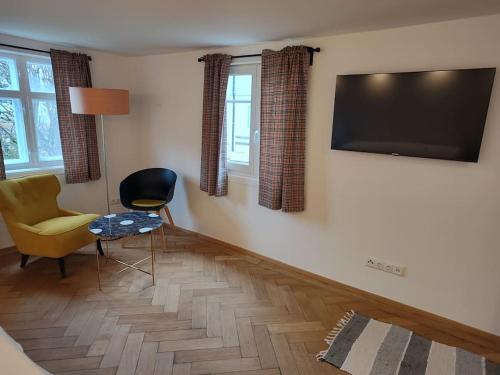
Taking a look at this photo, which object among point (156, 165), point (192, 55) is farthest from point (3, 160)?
point (192, 55)

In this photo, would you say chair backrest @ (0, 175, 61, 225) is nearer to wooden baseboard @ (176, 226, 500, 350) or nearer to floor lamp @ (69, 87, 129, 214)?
floor lamp @ (69, 87, 129, 214)

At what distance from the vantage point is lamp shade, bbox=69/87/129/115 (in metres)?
2.88

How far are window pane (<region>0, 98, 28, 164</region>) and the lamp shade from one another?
2.36 ft

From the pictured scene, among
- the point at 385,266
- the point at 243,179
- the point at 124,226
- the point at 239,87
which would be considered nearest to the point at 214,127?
the point at 239,87

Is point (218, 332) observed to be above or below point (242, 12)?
below

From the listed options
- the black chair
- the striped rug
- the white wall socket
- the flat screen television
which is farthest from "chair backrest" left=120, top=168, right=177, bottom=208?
the striped rug

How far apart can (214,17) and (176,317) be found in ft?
7.29

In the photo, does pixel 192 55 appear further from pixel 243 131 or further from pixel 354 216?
pixel 354 216

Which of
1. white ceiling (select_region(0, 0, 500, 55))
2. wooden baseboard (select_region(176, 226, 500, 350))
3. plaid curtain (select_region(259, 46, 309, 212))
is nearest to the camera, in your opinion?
white ceiling (select_region(0, 0, 500, 55))

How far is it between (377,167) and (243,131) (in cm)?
145

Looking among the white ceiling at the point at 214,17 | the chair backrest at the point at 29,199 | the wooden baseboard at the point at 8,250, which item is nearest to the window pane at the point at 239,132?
the white ceiling at the point at 214,17

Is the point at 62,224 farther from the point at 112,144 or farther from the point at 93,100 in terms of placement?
the point at 112,144

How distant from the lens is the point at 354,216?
2.55 metres

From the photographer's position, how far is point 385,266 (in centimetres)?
247
